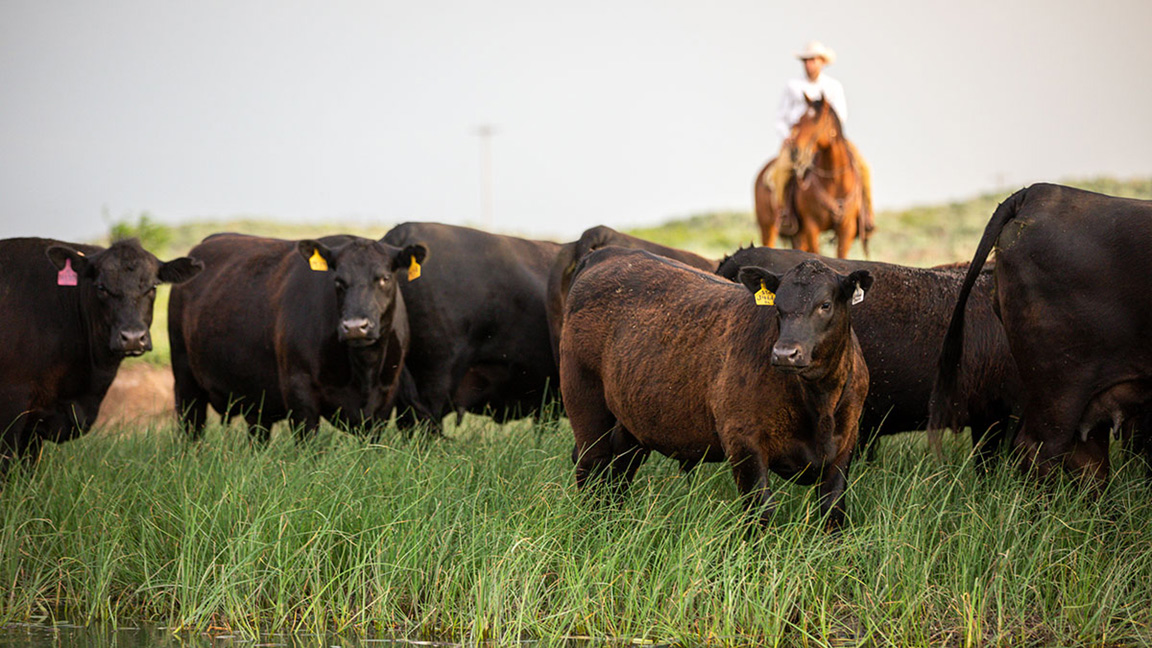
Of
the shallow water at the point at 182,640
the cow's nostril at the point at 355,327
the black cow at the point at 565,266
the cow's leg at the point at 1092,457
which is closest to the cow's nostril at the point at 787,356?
the shallow water at the point at 182,640

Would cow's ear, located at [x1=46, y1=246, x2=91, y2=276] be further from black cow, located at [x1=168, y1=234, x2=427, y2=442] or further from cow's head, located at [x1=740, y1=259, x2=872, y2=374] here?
cow's head, located at [x1=740, y1=259, x2=872, y2=374]

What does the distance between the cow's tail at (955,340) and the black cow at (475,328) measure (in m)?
4.05

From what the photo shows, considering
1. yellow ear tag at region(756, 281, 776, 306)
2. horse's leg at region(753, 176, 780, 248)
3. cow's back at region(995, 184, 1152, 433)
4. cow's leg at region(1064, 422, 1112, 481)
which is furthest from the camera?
horse's leg at region(753, 176, 780, 248)

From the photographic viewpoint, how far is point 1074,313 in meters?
6.59

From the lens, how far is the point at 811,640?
5.63 metres

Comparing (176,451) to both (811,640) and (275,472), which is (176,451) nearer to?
(275,472)

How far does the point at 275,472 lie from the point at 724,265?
3.33 m

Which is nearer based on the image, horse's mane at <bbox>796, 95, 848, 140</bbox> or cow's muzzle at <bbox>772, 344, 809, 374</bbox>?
cow's muzzle at <bbox>772, 344, 809, 374</bbox>

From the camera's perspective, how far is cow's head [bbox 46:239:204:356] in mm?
8250

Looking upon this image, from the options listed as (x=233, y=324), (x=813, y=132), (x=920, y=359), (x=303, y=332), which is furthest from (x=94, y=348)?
(x=813, y=132)

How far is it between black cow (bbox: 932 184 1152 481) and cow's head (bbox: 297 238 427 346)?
3.88 m

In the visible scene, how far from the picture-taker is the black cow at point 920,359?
25.5ft

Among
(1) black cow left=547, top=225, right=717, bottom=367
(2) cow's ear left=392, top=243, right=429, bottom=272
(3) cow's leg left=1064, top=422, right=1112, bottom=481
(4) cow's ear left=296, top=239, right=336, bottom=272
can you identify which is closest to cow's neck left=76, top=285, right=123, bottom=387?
(4) cow's ear left=296, top=239, right=336, bottom=272

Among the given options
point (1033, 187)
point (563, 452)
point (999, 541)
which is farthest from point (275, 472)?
A: point (1033, 187)
